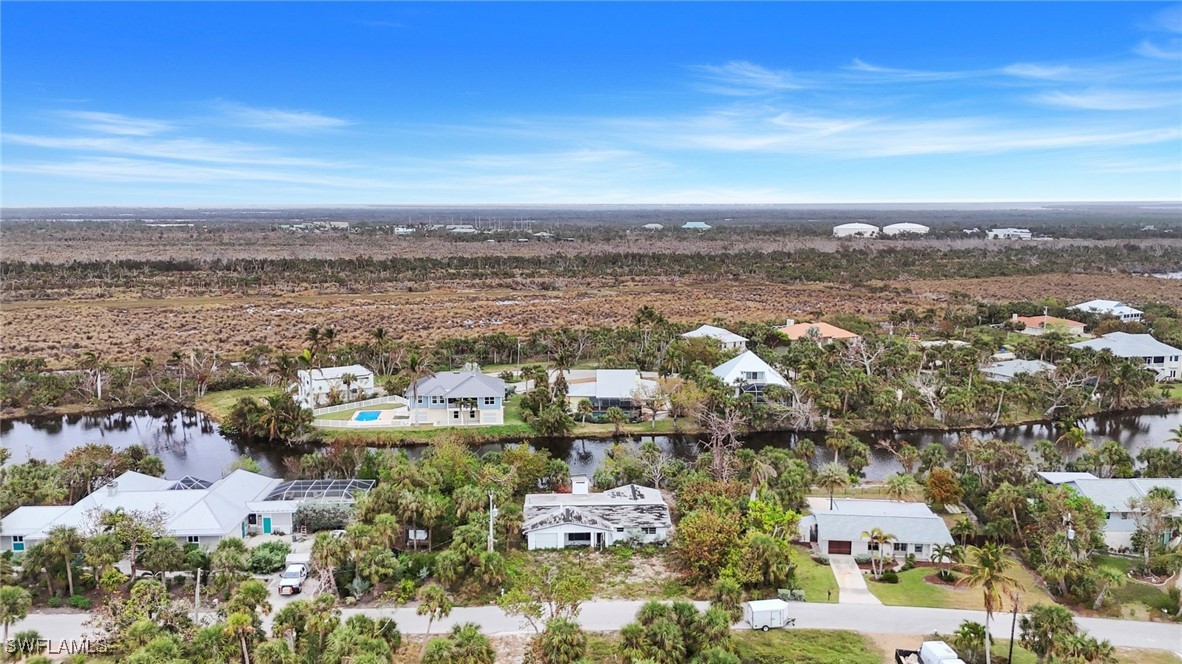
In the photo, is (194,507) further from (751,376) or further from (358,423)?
(751,376)

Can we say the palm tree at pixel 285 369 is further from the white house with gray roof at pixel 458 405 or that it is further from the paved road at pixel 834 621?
the paved road at pixel 834 621

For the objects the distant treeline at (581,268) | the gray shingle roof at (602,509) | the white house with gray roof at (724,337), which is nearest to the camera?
the gray shingle roof at (602,509)

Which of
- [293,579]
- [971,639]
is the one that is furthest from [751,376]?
[293,579]

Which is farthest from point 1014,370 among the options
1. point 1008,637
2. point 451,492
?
point 451,492

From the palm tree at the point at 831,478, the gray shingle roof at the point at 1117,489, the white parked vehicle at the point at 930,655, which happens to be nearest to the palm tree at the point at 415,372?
the palm tree at the point at 831,478

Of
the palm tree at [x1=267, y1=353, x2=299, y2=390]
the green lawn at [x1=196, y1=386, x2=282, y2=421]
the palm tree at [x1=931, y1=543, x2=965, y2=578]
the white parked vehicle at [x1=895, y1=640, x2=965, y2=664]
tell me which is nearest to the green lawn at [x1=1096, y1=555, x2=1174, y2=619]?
the palm tree at [x1=931, y1=543, x2=965, y2=578]

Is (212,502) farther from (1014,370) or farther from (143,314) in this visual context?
(143,314)

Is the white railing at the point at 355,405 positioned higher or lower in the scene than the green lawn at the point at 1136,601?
higher
